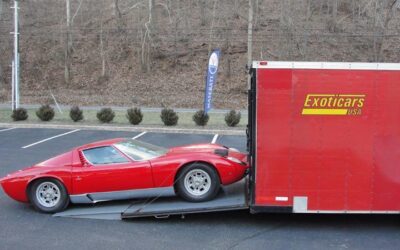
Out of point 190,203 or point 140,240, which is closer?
point 140,240

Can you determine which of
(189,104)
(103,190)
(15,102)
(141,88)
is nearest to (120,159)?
(103,190)

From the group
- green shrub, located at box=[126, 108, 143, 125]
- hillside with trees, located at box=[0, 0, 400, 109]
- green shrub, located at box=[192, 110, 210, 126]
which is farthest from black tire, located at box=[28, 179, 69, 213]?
hillside with trees, located at box=[0, 0, 400, 109]

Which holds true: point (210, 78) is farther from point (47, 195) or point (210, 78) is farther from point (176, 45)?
point (176, 45)

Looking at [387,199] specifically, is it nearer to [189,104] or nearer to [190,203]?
[190,203]

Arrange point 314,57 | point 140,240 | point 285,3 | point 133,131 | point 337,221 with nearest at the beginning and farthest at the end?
1. point 140,240
2. point 337,221
3. point 133,131
4. point 314,57
5. point 285,3

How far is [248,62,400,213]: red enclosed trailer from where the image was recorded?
5.96 m

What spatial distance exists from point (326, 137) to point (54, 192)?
416 cm

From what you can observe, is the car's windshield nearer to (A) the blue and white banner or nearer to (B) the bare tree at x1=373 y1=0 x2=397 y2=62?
(A) the blue and white banner

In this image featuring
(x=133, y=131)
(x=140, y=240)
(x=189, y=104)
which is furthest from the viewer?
(x=189, y=104)

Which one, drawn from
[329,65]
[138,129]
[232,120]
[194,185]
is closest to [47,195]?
[194,185]

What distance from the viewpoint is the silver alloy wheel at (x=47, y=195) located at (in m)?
7.08

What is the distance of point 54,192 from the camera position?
7086 mm

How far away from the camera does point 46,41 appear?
46.9 m

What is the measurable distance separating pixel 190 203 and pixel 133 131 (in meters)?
12.3
